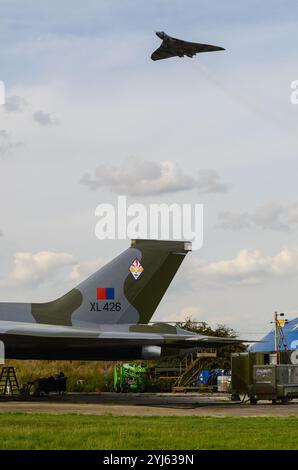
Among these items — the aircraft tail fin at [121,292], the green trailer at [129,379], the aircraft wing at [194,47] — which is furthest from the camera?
the green trailer at [129,379]

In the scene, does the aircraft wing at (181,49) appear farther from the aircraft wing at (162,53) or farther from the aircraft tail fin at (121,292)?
the aircraft tail fin at (121,292)

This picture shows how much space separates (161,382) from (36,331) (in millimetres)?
16092

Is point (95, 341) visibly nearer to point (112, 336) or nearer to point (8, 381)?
point (112, 336)

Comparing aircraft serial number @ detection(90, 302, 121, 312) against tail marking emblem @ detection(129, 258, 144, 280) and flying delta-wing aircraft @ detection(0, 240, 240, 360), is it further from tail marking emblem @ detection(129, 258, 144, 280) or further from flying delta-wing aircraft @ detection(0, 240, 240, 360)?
tail marking emblem @ detection(129, 258, 144, 280)

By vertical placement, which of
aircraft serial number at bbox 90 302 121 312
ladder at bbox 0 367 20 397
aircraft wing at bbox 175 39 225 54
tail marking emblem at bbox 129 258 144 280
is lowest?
ladder at bbox 0 367 20 397

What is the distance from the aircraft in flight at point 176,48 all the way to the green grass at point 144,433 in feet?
47.7

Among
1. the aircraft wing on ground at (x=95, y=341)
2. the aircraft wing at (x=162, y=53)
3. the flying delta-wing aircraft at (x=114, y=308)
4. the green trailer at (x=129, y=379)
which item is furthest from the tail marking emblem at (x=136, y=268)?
the aircraft wing at (x=162, y=53)

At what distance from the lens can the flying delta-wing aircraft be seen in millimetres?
31844

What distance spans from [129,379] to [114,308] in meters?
7.27

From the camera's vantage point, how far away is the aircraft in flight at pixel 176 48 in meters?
28.5

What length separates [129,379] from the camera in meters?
39.4

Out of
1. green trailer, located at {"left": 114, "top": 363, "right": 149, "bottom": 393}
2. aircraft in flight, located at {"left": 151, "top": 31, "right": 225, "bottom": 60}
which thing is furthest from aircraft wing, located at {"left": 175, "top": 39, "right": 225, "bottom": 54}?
green trailer, located at {"left": 114, "top": 363, "right": 149, "bottom": 393}

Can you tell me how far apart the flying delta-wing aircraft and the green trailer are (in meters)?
6.34
